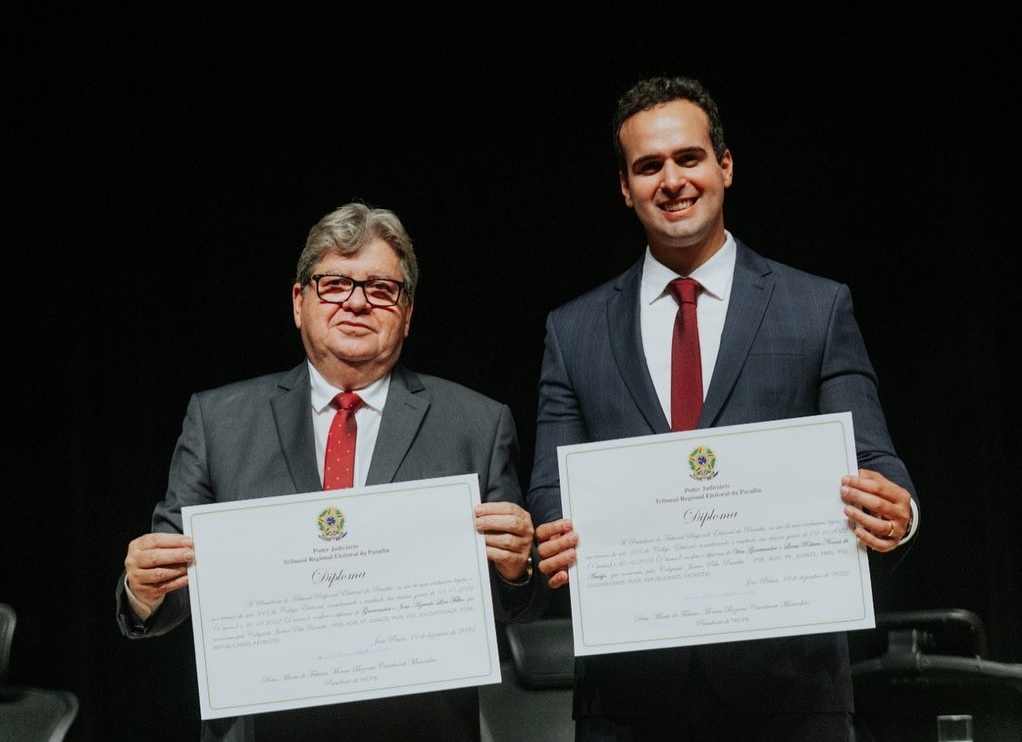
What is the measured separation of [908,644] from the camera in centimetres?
310

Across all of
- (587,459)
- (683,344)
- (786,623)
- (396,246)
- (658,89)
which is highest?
(658,89)

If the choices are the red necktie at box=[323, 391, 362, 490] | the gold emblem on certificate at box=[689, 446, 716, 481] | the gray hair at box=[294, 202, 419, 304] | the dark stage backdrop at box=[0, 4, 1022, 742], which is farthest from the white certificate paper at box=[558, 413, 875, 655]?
the dark stage backdrop at box=[0, 4, 1022, 742]

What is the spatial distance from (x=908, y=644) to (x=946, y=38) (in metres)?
1.77

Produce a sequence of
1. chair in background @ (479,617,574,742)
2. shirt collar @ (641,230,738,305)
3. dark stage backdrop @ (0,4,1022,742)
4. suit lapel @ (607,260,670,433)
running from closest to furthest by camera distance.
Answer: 1. suit lapel @ (607,260,670,433)
2. shirt collar @ (641,230,738,305)
3. chair in background @ (479,617,574,742)
4. dark stage backdrop @ (0,4,1022,742)

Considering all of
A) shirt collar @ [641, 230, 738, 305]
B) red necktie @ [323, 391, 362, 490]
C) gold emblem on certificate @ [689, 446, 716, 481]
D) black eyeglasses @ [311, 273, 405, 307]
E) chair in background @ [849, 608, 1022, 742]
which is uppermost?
black eyeglasses @ [311, 273, 405, 307]

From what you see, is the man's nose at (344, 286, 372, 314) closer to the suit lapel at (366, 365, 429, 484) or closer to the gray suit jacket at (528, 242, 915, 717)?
the suit lapel at (366, 365, 429, 484)

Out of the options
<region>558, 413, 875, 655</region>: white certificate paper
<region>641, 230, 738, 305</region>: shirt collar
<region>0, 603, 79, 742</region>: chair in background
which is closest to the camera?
<region>558, 413, 875, 655</region>: white certificate paper

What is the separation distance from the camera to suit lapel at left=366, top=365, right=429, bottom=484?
2312 millimetres

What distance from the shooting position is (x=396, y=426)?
2.35 meters

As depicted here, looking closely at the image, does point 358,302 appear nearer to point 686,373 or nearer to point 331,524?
point 331,524

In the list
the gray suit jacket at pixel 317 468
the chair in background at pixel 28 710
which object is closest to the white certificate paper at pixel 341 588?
the gray suit jacket at pixel 317 468

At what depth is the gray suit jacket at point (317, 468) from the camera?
2.25 metres

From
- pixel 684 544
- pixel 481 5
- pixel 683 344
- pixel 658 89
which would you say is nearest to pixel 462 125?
pixel 481 5

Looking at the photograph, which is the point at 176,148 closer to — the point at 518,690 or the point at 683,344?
the point at 518,690
